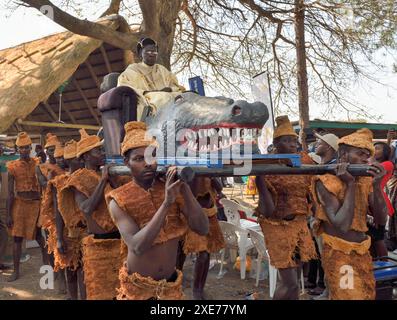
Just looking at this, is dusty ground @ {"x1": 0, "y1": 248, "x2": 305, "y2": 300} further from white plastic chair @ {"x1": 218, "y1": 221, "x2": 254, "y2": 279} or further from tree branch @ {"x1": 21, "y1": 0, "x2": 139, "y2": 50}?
tree branch @ {"x1": 21, "y1": 0, "x2": 139, "y2": 50}

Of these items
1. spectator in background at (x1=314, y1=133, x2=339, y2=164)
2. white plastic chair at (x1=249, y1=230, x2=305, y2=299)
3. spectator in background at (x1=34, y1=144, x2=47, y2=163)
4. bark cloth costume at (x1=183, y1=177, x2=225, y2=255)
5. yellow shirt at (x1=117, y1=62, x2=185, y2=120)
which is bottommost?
white plastic chair at (x1=249, y1=230, x2=305, y2=299)

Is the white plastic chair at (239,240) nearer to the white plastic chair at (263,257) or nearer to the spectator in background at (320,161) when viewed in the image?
the white plastic chair at (263,257)

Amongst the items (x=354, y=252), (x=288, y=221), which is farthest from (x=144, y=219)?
(x=354, y=252)

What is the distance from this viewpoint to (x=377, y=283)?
351 cm

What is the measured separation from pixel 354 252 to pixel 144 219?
5.53ft

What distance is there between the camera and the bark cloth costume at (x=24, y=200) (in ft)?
19.6

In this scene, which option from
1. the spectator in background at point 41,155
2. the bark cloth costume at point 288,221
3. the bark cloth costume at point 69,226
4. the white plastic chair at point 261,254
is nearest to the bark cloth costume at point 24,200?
the spectator in background at point 41,155

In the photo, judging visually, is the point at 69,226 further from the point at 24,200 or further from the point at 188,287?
the point at 24,200

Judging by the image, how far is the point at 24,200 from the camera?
6129 mm

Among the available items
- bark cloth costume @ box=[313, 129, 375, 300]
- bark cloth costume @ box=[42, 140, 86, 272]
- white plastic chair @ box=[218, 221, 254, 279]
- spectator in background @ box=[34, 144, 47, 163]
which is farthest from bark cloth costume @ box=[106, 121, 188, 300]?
spectator in background @ box=[34, 144, 47, 163]

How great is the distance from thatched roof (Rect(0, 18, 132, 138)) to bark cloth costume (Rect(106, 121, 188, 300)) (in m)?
5.25

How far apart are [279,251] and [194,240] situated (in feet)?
3.47

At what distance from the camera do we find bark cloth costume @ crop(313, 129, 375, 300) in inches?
120

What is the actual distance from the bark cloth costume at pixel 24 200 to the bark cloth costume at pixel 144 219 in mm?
3996
